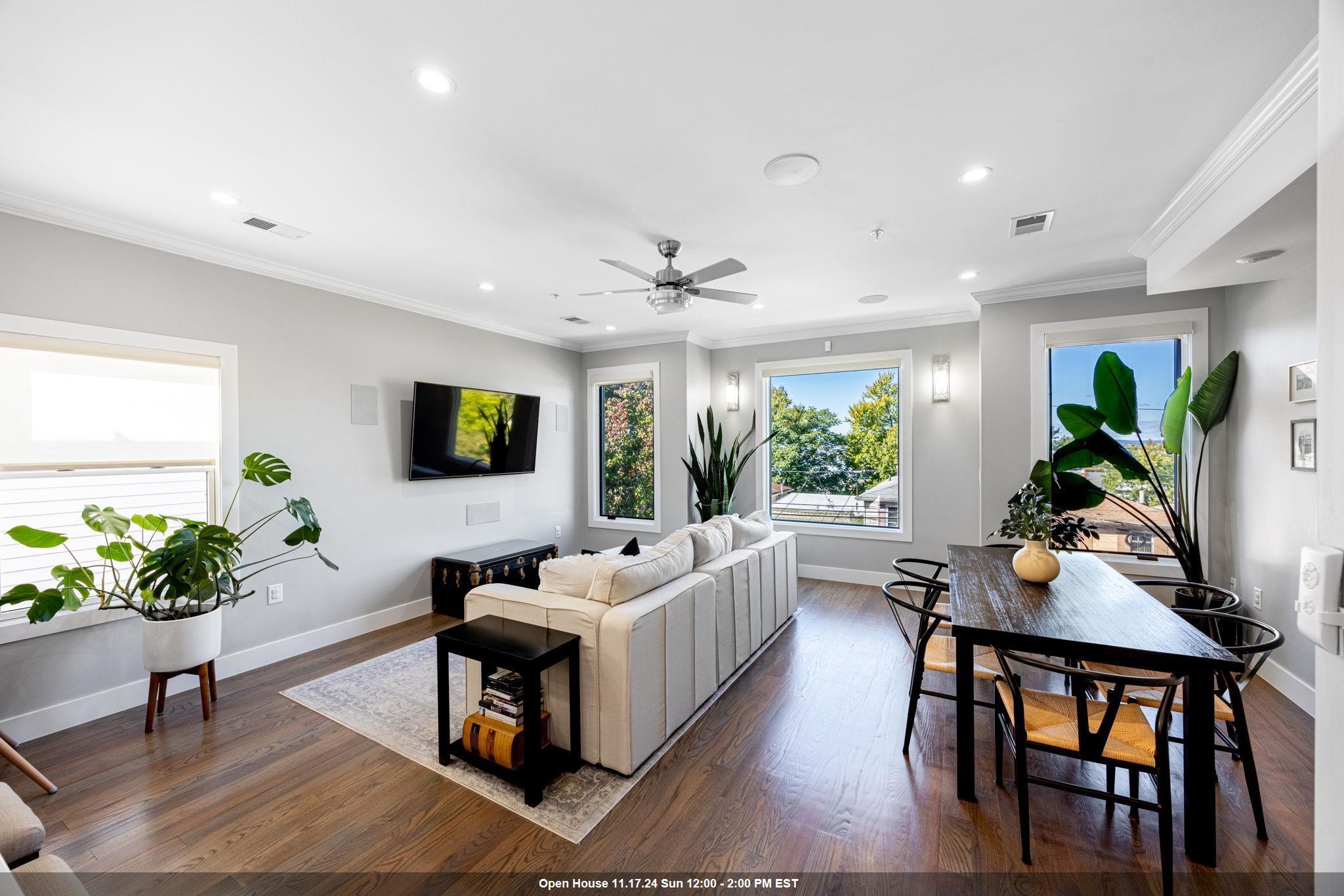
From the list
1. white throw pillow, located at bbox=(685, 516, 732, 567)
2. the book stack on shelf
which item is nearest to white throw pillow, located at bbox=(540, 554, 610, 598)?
the book stack on shelf

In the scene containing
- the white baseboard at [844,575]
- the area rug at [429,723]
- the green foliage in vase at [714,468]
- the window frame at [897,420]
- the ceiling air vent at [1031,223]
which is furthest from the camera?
the green foliage in vase at [714,468]

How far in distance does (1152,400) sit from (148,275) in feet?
22.0

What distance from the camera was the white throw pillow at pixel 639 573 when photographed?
255cm

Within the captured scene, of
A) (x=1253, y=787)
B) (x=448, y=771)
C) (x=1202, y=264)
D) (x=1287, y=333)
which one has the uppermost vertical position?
(x=1202, y=264)

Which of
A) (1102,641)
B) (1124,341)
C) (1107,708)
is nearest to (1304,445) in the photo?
(1124,341)

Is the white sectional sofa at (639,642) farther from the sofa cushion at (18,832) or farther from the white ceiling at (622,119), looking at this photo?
the white ceiling at (622,119)

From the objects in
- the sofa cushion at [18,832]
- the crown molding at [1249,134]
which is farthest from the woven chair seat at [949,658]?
the sofa cushion at [18,832]

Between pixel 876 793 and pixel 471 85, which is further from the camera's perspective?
pixel 876 793

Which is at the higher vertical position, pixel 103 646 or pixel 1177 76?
pixel 1177 76

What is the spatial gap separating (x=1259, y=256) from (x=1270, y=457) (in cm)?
127

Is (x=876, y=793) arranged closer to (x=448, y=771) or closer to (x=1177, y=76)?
(x=448, y=771)

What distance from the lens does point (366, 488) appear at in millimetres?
4320

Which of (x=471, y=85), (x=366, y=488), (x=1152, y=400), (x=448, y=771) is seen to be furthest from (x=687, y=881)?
(x=1152, y=400)

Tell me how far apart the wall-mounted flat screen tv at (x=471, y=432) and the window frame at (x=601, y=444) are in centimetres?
94
